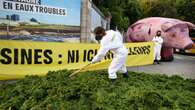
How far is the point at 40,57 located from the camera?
8.98m

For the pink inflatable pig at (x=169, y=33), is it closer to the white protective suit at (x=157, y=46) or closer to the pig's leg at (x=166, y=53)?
the pig's leg at (x=166, y=53)

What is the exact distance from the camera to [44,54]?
9062mm

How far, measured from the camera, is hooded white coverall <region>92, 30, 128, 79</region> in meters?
7.36

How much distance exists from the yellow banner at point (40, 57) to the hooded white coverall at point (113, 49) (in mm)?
2025

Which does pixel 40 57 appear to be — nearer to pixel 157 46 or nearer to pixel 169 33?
pixel 157 46

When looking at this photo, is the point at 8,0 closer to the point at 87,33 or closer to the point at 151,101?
the point at 87,33

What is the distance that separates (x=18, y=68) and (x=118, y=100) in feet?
11.5

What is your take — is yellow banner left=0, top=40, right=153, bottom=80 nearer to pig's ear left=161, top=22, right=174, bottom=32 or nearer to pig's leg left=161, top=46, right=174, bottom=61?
pig's ear left=161, top=22, right=174, bottom=32

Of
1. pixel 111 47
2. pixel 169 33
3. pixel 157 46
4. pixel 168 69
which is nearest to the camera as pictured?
pixel 111 47

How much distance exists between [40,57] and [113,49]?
7.54 ft

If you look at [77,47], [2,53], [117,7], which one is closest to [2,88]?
[2,53]

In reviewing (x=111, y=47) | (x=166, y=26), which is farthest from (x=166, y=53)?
(x=111, y=47)

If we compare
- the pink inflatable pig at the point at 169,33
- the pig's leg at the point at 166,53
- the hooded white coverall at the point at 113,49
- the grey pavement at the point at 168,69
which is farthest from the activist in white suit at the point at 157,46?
the hooded white coverall at the point at 113,49

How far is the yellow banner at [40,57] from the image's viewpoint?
8.32m
